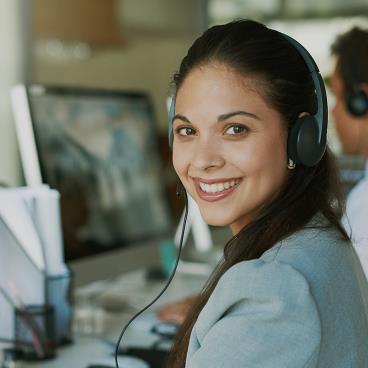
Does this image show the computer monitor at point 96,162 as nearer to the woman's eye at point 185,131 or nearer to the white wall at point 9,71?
the white wall at point 9,71

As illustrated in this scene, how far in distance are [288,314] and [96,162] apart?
3.99 ft

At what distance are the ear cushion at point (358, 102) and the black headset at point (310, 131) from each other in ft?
3.93

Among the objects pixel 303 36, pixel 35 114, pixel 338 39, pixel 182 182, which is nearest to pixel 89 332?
pixel 35 114

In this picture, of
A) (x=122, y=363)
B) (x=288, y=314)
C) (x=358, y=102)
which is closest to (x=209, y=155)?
(x=288, y=314)

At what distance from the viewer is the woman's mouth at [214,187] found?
100 centimetres

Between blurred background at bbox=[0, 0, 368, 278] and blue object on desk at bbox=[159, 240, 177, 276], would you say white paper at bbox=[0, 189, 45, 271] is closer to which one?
blurred background at bbox=[0, 0, 368, 278]

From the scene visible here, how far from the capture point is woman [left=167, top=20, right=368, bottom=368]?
810 millimetres

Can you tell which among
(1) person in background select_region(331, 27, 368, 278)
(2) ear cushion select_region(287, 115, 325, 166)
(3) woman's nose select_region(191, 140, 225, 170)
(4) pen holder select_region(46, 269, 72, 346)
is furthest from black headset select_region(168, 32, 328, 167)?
(1) person in background select_region(331, 27, 368, 278)

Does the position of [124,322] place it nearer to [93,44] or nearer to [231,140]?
[231,140]

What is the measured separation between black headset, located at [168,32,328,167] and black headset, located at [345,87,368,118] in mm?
1198

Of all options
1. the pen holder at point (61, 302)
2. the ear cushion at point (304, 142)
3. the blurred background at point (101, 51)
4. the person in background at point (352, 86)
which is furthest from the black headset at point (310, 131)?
the person in background at point (352, 86)

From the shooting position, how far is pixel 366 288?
100 cm

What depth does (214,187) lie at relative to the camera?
102 cm

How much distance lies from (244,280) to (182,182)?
30cm
